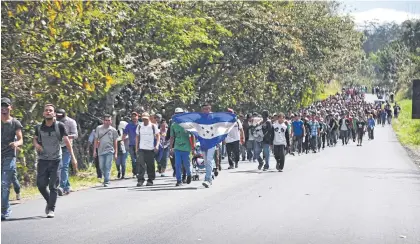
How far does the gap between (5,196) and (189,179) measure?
662cm

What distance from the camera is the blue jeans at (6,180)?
12.4 m

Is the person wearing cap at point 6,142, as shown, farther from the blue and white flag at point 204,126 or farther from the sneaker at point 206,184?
the blue and white flag at point 204,126

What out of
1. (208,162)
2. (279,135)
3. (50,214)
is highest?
(279,135)

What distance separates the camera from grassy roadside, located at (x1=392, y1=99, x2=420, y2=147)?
4915 centimetres

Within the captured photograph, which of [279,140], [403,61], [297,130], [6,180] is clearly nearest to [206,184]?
[6,180]

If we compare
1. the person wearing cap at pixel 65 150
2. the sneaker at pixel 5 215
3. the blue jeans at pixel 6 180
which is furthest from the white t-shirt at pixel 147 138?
the sneaker at pixel 5 215

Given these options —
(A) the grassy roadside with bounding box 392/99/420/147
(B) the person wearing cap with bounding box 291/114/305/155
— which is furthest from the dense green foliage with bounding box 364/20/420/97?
(B) the person wearing cap with bounding box 291/114/305/155

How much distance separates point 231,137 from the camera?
984 inches

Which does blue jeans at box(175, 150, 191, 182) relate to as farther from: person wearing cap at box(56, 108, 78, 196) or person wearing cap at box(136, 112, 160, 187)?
person wearing cap at box(56, 108, 78, 196)

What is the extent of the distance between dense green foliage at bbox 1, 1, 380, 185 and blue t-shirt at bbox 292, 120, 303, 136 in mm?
4240

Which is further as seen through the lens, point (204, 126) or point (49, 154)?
point (204, 126)

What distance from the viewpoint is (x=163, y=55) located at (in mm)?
30719

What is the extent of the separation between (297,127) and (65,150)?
64.0ft

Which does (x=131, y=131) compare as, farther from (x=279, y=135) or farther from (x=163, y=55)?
(x=163, y=55)
